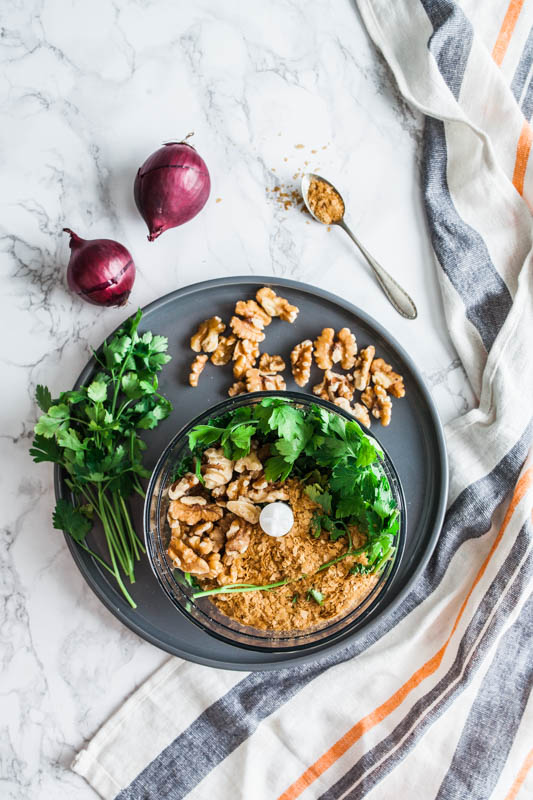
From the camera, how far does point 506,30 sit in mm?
1595

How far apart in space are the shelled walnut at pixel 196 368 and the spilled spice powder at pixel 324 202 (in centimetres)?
39

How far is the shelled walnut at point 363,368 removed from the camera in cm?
149

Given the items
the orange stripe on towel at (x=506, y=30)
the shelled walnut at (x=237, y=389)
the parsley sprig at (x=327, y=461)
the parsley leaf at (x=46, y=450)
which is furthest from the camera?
the orange stripe on towel at (x=506, y=30)

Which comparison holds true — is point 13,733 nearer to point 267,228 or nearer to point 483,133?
point 267,228

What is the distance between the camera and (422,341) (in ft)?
5.16

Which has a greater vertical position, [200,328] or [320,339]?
[200,328]

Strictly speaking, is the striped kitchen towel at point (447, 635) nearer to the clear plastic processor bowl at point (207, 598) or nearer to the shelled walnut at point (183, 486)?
the clear plastic processor bowl at point (207, 598)

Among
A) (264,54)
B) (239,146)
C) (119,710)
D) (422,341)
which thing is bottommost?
(119,710)

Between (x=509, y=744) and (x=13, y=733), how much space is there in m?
1.04

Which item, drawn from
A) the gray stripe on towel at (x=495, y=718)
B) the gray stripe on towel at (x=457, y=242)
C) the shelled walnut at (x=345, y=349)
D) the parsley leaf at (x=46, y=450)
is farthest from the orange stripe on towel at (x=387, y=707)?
the parsley leaf at (x=46, y=450)

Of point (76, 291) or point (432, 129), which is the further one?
point (432, 129)

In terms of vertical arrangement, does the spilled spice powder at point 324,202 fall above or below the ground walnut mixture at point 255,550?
above

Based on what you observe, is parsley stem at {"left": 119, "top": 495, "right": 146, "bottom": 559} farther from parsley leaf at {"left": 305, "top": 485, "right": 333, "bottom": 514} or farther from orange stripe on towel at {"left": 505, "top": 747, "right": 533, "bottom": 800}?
orange stripe on towel at {"left": 505, "top": 747, "right": 533, "bottom": 800}

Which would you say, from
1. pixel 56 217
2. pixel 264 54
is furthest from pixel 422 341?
pixel 56 217
